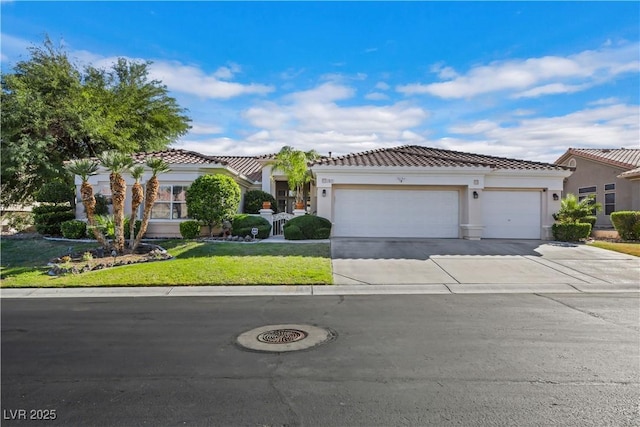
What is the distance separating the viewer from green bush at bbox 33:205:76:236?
17812 mm

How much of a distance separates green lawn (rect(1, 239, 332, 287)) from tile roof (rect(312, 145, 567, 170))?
198 inches

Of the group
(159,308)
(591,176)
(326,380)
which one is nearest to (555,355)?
(326,380)

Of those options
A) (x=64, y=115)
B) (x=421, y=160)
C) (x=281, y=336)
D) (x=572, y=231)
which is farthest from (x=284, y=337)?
(x=64, y=115)

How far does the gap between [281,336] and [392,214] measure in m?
12.7

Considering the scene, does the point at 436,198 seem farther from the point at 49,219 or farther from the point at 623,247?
the point at 49,219

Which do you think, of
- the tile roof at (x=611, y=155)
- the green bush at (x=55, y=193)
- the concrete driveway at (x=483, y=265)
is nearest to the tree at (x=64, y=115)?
the green bush at (x=55, y=193)

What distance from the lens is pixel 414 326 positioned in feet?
21.2

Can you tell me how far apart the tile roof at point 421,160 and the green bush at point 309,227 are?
8.93 feet

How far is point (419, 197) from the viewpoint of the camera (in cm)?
1805

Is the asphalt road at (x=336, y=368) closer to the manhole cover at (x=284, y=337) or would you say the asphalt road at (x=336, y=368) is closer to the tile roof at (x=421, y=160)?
the manhole cover at (x=284, y=337)

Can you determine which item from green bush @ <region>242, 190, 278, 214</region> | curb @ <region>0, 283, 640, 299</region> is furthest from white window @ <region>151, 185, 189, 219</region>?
curb @ <region>0, 283, 640, 299</region>

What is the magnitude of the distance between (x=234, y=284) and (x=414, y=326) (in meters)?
5.25

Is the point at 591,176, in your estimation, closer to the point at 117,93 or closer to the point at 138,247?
the point at 138,247

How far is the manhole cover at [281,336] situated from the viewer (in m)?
5.77
